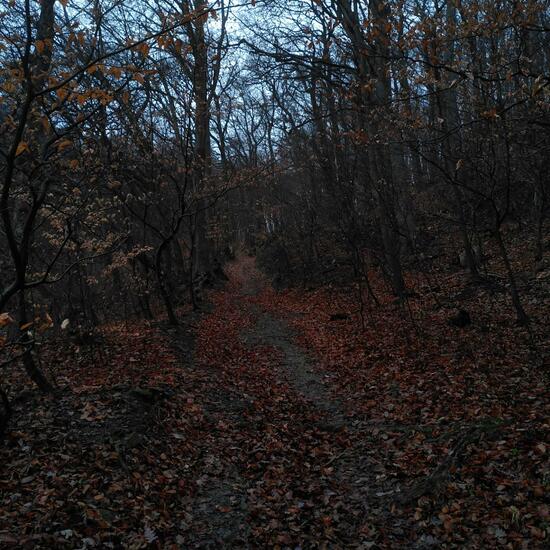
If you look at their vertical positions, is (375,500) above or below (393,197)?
below

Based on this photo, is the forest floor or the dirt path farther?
the dirt path

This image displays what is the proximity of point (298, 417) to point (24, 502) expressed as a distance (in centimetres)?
407

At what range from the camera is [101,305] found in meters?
15.6

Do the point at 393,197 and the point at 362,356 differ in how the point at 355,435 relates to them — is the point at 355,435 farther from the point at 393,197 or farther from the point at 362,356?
the point at 393,197

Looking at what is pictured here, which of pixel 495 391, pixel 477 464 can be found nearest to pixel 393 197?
pixel 495 391

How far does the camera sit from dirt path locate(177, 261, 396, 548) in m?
4.57

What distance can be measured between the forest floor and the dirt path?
2 cm

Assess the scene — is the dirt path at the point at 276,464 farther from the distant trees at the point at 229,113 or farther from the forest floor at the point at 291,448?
the distant trees at the point at 229,113

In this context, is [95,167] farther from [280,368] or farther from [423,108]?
[423,108]

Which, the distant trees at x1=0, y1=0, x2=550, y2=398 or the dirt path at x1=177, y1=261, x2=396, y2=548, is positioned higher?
the distant trees at x1=0, y1=0, x2=550, y2=398

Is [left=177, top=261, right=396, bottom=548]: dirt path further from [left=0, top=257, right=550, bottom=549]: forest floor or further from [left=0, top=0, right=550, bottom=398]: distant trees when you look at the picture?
[left=0, top=0, right=550, bottom=398]: distant trees

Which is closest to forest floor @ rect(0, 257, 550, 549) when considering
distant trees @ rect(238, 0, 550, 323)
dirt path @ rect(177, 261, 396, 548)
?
dirt path @ rect(177, 261, 396, 548)

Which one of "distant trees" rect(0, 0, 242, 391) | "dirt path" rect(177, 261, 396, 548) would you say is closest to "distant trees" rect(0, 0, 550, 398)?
"distant trees" rect(0, 0, 242, 391)

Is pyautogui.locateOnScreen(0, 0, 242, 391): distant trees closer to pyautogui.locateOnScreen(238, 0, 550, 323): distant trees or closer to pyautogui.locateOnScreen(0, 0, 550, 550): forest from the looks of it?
pyautogui.locateOnScreen(0, 0, 550, 550): forest
